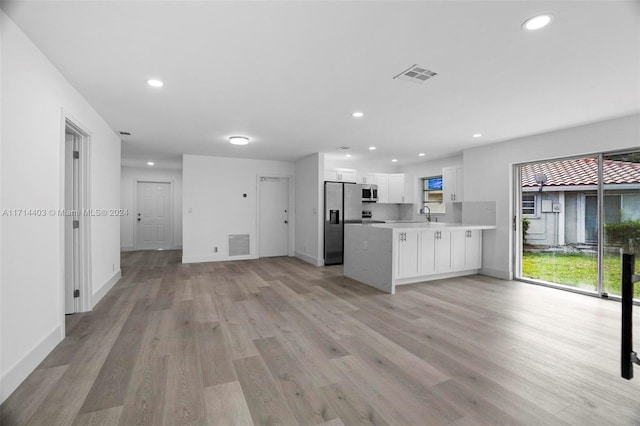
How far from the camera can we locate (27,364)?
2.14 m

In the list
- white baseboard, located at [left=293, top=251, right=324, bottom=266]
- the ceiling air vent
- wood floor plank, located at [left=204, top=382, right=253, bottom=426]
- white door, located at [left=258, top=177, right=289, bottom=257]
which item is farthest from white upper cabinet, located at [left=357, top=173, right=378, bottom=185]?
wood floor plank, located at [left=204, top=382, right=253, bottom=426]

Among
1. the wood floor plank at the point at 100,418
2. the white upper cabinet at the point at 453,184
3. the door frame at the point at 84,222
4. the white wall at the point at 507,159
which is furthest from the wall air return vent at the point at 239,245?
the wood floor plank at the point at 100,418

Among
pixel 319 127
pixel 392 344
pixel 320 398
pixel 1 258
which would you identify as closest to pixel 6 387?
pixel 1 258

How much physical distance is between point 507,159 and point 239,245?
5.89 metres

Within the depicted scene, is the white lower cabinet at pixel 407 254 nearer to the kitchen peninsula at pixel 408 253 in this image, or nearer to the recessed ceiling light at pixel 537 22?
the kitchen peninsula at pixel 408 253

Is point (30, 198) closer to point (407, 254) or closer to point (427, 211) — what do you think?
point (407, 254)

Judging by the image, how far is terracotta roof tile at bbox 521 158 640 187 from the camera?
3986mm

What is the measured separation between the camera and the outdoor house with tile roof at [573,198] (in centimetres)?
402

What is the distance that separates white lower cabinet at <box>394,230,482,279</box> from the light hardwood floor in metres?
0.77

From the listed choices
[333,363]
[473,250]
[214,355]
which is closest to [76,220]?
[214,355]

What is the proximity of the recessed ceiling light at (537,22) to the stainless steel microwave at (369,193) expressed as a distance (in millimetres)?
5532

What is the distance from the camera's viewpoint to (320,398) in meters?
1.91

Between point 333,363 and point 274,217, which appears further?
point 274,217

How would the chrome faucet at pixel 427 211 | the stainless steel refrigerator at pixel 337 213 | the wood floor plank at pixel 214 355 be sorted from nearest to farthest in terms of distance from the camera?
the wood floor plank at pixel 214 355 < the stainless steel refrigerator at pixel 337 213 < the chrome faucet at pixel 427 211
